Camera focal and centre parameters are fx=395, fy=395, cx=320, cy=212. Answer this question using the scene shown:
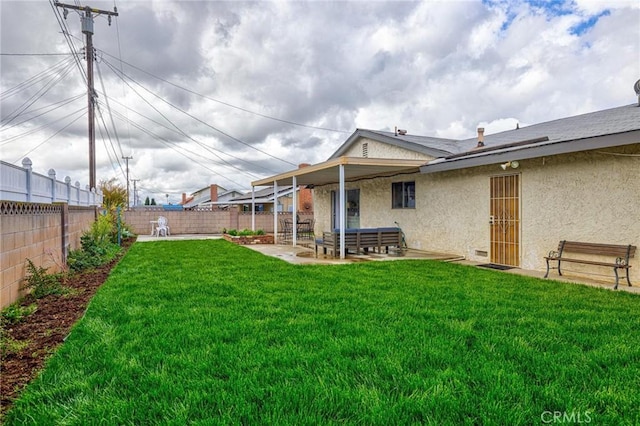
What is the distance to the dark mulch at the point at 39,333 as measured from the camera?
3.28m

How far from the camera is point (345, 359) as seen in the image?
3559 mm

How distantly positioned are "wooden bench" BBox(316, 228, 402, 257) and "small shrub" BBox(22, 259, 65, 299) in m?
6.54

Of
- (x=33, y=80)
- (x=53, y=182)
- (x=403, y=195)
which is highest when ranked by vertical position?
(x=33, y=80)

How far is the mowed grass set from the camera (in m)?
2.71

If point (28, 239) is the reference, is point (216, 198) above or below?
above

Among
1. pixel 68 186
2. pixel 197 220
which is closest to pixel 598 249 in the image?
pixel 68 186

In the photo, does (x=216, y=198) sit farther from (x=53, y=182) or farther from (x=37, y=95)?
(x=53, y=182)

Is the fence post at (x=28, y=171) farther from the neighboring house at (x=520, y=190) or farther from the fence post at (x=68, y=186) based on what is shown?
the neighboring house at (x=520, y=190)

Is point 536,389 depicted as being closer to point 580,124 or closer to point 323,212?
point 580,124

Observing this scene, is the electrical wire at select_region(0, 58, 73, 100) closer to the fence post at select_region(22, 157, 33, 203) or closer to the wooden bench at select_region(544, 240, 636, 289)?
the fence post at select_region(22, 157, 33, 203)

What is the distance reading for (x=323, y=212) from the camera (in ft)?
63.7

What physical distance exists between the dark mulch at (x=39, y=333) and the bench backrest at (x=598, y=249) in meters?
8.84

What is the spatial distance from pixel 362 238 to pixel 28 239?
762 centimetres

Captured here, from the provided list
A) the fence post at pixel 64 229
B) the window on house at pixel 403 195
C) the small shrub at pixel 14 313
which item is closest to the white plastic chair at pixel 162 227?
the fence post at pixel 64 229
